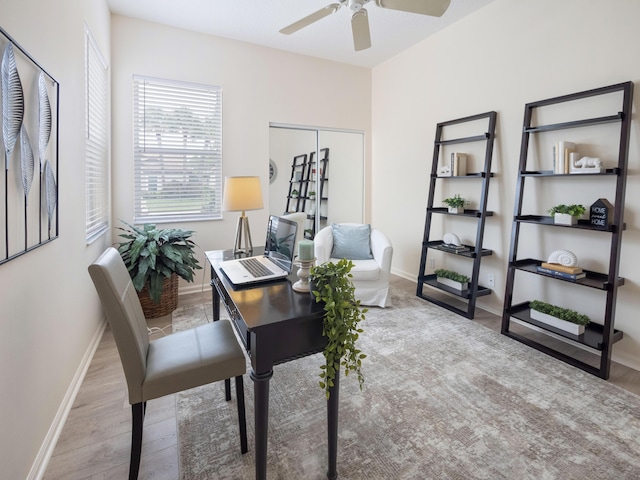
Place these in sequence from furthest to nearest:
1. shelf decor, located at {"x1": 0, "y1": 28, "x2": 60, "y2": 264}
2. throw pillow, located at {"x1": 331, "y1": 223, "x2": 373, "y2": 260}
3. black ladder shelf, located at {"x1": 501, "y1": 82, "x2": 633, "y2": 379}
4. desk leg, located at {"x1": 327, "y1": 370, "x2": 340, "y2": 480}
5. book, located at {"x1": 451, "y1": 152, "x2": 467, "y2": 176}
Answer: throw pillow, located at {"x1": 331, "y1": 223, "x2": 373, "y2": 260}, book, located at {"x1": 451, "y1": 152, "x2": 467, "y2": 176}, black ladder shelf, located at {"x1": 501, "y1": 82, "x2": 633, "y2": 379}, desk leg, located at {"x1": 327, "y1": 370, "x2": 340, "y2": 480}, shelf decor, located at {"x1": 0, "y1": 28, "x2": 60, "y2": 264}

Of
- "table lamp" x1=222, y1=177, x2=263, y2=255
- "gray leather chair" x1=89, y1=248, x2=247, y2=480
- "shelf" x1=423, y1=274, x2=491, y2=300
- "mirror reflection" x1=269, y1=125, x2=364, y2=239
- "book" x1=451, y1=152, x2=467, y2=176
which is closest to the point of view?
"gray leather chair" x1=89, y1=248, x2=247, y2=480

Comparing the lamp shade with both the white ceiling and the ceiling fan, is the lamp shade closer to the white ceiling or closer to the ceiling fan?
the ceiling fan

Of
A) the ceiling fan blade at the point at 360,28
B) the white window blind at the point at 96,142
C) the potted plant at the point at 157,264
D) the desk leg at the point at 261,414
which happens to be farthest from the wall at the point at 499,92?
the white window blind at the point at 96,142

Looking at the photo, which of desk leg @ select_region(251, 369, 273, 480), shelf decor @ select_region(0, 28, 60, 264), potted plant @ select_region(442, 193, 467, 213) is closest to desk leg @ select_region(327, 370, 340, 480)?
desk leg @ select_region(251, 369, 273, 480)

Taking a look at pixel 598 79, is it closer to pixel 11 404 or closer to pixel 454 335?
pixel 454 335

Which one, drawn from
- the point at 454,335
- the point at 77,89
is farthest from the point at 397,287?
the point at 77,89

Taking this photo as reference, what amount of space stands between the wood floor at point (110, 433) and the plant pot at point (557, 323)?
0.33m

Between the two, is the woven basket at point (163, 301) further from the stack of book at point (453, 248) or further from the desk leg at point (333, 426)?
the stack of book at point (453, 248)

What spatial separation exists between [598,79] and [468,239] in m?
1.70

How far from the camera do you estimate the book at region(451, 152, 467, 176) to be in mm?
3533

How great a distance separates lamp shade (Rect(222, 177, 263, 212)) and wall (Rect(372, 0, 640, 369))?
92.2 inches

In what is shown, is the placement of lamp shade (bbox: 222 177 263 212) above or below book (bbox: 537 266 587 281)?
above

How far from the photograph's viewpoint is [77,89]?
2227 millimetres

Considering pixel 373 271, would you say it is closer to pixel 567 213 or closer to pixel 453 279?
pixel 453 279
